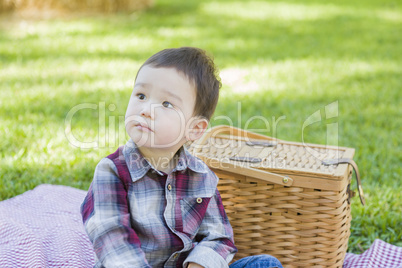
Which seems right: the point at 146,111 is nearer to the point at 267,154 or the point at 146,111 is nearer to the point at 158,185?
the point at 158,185

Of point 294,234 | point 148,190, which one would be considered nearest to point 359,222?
point 294,234

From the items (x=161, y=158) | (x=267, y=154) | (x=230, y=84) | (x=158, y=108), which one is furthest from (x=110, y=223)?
(x=230, y=84)

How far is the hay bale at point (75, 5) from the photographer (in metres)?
7.51

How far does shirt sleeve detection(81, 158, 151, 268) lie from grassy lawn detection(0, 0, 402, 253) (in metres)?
1.28

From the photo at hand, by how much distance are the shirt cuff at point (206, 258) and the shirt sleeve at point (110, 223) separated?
0.16 meters

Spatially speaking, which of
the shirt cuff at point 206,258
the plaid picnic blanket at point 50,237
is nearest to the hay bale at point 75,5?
the plaid picnic blanket at point 50,237

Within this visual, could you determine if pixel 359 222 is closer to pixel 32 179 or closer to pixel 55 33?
pixel 32 179

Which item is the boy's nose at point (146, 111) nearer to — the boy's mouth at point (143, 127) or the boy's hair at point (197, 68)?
the boy's mouth at point (143, 127)

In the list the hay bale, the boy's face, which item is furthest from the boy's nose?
the hay bale

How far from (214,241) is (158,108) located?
0.53m

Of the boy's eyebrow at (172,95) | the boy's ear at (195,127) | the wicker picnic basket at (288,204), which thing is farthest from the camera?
the wicker picnic basket at (288,204)

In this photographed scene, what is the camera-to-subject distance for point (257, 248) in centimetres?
222

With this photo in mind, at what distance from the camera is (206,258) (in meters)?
1.75

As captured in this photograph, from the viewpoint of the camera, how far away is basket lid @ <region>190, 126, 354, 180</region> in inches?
83.7
